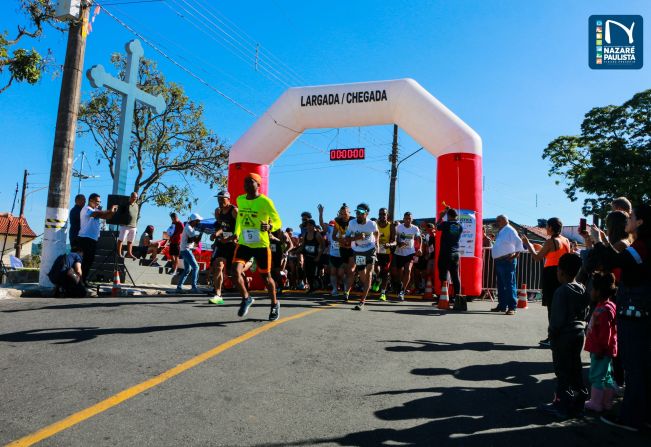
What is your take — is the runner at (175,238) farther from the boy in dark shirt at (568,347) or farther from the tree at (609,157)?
the tree at (609,157)

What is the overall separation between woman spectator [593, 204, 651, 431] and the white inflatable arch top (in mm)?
8688

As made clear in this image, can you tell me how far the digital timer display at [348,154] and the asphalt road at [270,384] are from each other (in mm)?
14719

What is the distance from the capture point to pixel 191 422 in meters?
3.16

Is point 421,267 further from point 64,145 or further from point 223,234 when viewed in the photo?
point 64,145

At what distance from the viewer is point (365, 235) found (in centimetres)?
952

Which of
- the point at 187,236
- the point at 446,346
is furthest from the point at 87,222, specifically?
the point at 446,346

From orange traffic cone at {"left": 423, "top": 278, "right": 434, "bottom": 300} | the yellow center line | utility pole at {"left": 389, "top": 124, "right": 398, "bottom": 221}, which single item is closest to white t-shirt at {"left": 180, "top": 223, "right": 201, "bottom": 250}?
orange traffic cone at {"left": 423, "top": 278, "right": 434, "bottom": 300}

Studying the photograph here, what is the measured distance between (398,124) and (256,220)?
24.1ft

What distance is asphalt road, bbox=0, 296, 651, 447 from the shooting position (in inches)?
122

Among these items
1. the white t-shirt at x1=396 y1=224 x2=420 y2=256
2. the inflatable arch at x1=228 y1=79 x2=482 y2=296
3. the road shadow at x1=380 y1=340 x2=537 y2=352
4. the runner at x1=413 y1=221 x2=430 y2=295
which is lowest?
the road shadow at x1=380 y1=340 x2=537 y2=352

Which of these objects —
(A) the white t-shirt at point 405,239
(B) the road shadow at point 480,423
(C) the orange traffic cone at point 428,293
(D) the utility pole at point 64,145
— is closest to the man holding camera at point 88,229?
(D) the utility pole at point 64,145

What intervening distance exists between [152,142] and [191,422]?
27.9m

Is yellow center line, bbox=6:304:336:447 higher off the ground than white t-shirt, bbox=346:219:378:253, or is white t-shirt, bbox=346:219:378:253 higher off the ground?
white t-shirt, bbox=346:219:378:253

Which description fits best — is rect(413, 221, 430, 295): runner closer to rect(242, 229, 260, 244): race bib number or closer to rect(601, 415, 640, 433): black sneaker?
rect(242, 229, 260, 244): race bib number
